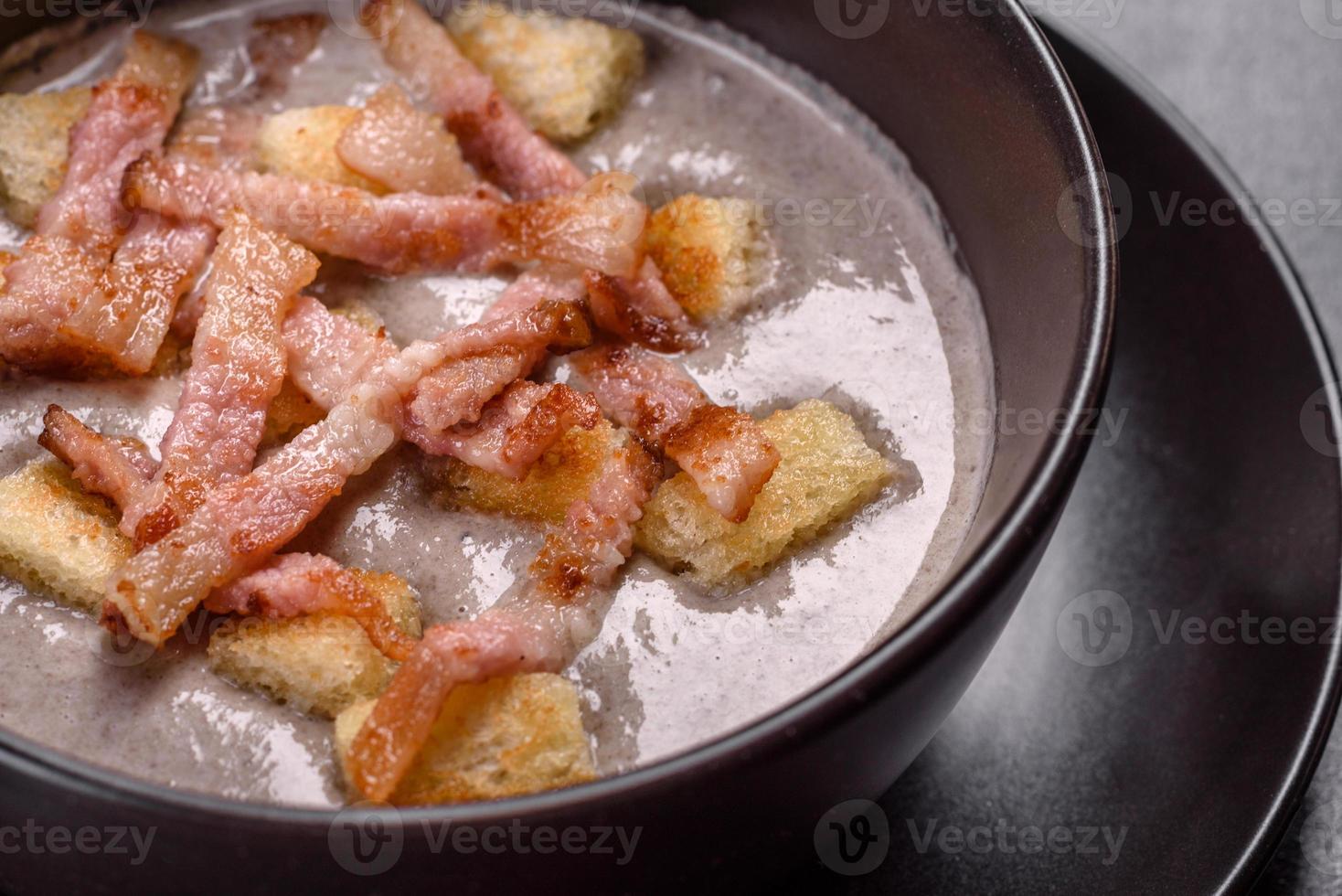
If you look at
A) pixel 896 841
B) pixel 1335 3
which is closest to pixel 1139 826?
pixel 896 841

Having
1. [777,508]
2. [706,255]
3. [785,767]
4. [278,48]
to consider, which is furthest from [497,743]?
[278,48]

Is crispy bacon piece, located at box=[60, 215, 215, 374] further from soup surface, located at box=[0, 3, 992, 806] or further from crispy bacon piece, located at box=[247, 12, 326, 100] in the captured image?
crispy bacon piece, located at box=[247, 12, 326, 100]

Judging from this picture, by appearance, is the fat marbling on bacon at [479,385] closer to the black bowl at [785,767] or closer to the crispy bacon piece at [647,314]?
the crispy bacon piece at [647,314]

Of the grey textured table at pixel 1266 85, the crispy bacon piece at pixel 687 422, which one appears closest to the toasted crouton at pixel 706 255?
the crispy bacon piece at pixel 687 422

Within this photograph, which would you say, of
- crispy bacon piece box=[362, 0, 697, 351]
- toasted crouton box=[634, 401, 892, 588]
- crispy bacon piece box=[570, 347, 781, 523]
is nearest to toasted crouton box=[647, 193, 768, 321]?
crispy bacon piece box=[362, 0, 697, 351]

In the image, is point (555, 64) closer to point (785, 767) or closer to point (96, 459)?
point (96, 459)
